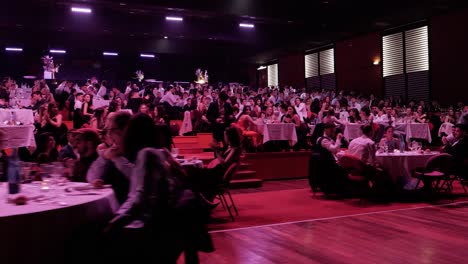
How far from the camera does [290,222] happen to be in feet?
18.4

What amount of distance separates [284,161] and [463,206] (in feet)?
Result: 13.8

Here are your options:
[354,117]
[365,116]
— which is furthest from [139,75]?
[365,116]

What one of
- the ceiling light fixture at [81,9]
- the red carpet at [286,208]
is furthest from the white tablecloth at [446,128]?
the ceiling light fixture at [81,9]

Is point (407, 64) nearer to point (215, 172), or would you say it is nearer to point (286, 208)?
point (286, 208)

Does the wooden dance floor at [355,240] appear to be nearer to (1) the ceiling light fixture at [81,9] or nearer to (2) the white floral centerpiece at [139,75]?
(1) the ceiling light fixture at [81,9]

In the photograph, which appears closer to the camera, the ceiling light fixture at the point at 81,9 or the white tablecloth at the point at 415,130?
the white tablecloth at the point at 415,130

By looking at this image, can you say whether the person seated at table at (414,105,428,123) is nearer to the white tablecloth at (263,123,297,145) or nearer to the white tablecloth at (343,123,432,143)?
the white tablecloth at (343,123,432,143)

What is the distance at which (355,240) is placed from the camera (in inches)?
183

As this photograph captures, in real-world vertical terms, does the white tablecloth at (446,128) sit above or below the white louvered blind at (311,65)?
below

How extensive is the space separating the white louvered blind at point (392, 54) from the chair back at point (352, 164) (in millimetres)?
11170

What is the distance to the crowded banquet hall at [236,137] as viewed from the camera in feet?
8.25

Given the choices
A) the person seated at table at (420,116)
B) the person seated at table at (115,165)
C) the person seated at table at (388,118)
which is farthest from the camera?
the person seated at table at (420,116)

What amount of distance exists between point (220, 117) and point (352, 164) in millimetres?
4421

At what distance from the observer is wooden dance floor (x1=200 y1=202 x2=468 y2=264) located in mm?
4051
